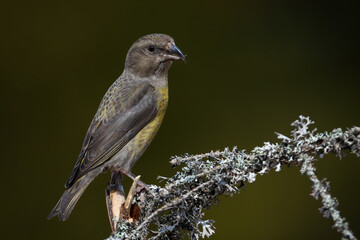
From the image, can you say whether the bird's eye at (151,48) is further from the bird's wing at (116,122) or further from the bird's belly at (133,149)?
the bird's belly at (133,149)

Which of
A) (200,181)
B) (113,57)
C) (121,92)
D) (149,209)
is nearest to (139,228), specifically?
(149,209)

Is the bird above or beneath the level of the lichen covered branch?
above

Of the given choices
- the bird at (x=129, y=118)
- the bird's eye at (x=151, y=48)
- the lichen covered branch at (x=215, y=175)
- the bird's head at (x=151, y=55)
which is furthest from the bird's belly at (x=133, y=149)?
the lichen covered branch at (x=215, y=175)

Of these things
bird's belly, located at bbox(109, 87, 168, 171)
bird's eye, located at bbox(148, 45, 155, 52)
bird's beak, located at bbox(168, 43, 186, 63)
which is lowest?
bird's belly, located at bbox(109, 87, 168, 171)

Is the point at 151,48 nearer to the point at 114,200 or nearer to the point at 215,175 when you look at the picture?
the point at 114,200

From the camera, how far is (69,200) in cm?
311

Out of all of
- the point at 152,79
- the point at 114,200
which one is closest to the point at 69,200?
the point at 114,200

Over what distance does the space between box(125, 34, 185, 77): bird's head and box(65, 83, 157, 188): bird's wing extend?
0.51 ft

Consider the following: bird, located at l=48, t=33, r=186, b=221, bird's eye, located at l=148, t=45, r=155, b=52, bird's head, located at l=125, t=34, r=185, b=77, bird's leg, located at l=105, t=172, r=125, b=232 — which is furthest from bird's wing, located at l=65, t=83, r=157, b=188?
bird's leg, located at l=105, t=172, r=125, b=232

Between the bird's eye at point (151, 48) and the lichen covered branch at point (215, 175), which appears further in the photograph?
the bird's eye at point (151, 48)

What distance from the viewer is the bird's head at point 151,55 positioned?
3.67 meters

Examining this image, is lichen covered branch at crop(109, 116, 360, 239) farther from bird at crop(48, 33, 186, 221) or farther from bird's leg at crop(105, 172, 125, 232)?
bird at crop(48, 33, 186, 221)

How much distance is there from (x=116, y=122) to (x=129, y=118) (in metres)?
0.10

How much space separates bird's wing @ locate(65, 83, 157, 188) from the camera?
334 cm
